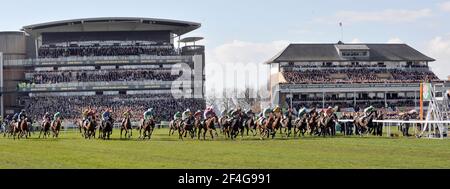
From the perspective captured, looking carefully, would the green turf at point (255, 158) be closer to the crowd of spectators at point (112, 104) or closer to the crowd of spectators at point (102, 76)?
the crowd of spectators at point (112, 104)

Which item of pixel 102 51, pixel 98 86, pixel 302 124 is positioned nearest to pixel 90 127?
pixel 302 124

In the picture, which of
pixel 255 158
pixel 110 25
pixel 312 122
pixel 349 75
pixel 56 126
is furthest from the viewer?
pixel 110 25

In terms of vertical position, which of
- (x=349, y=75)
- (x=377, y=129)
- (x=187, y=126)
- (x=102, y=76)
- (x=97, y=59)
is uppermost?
(x=97, y=59)

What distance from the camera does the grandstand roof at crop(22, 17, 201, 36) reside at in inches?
3228

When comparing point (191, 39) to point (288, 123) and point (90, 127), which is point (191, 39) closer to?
point (90, 127)

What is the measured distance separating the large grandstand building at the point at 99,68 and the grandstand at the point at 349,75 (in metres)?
10.2

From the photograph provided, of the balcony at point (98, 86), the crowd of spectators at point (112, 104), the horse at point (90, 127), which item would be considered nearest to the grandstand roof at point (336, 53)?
the crowd of spectators at point (112, 104)

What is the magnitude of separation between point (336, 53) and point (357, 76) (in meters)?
4.55

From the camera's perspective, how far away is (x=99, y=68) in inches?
3265

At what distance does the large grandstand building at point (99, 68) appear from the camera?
78875mm

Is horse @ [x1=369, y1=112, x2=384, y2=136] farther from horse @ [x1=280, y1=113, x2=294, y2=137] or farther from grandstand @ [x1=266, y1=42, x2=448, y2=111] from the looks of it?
grandstand @ [x1=266, y1=42, x2=448, y2=111]

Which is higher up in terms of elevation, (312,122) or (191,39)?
(191,39)

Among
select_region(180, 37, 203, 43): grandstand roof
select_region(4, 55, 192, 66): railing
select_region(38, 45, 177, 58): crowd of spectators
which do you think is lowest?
select_region(4, 55, 192, 66): railing

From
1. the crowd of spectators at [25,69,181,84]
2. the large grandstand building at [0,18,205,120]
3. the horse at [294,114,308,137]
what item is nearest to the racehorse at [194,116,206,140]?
the horse at [294,114,308,137]
